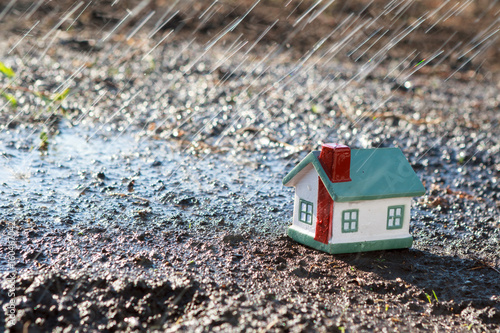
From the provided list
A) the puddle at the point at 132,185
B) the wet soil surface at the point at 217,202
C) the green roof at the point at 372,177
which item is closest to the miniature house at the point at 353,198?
the green roof at the point at 372,177

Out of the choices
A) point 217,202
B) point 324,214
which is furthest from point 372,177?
point 217,202

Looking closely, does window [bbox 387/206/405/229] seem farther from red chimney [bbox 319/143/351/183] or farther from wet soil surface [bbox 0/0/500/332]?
red chimney [bbox 319/143/351/183]

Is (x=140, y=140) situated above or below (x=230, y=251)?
above

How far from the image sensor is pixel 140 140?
512 cm

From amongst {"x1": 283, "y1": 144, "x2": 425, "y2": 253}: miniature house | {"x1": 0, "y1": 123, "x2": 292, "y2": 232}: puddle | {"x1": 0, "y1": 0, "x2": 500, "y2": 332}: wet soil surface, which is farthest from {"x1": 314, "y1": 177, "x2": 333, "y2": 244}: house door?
{"x1": 0, "y1": 123, "x2": 292, "y2": 232}: puddle

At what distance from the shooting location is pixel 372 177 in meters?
3.06

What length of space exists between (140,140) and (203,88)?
2.16m

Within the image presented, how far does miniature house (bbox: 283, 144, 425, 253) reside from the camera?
2986 mm

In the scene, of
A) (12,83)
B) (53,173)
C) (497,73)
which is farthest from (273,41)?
(53,173)

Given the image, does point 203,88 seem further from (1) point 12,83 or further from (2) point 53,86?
(1) point 12,83

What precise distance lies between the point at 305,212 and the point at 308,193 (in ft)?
0.38

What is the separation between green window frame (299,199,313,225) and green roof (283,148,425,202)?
0.16 metres

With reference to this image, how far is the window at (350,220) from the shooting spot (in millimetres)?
3033

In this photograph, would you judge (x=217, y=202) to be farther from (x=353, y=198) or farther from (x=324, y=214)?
(x=353, y=198)
